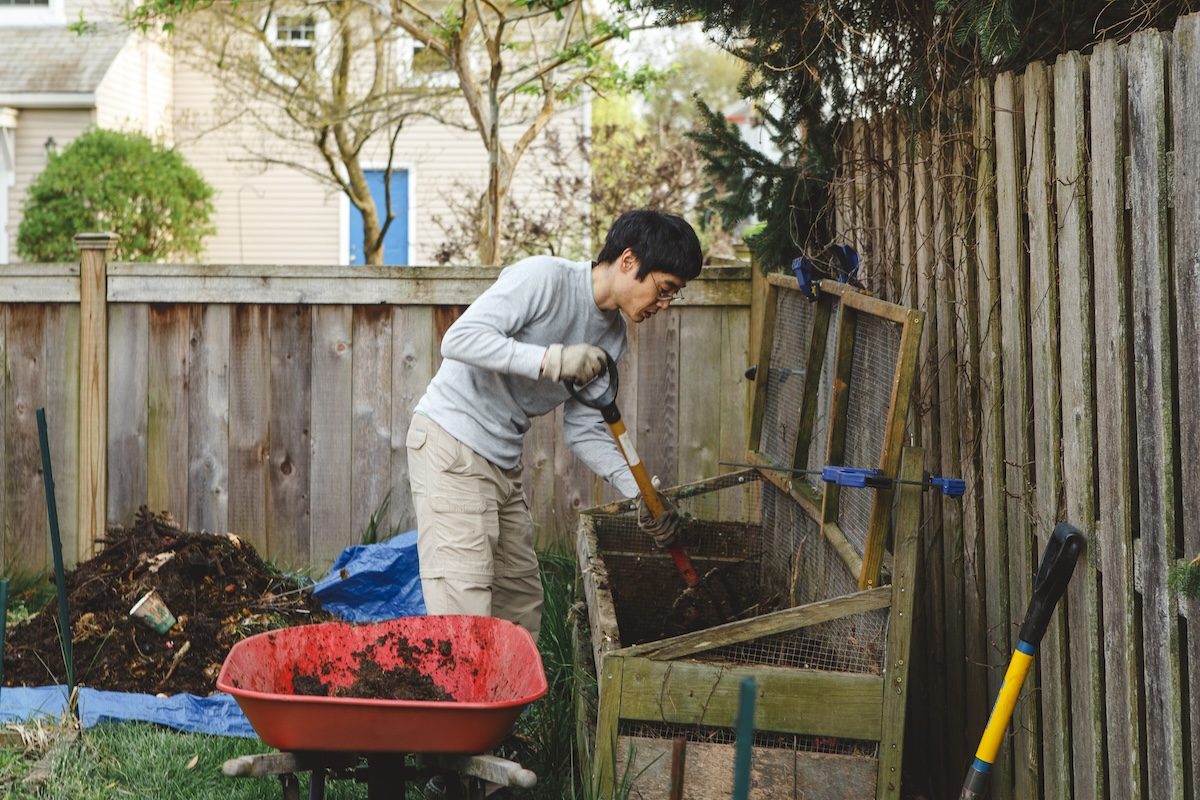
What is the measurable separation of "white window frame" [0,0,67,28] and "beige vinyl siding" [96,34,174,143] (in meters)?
1.05

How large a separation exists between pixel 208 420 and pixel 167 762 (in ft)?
7.16

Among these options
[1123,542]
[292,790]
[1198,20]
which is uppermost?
[1198,20]

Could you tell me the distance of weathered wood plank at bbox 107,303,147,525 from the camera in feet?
17.6

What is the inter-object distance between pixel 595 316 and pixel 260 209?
1247cm

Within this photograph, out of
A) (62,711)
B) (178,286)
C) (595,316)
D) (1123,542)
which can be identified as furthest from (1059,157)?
(178,286)

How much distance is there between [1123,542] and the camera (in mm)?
2266

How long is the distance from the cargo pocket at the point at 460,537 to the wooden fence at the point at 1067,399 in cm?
134

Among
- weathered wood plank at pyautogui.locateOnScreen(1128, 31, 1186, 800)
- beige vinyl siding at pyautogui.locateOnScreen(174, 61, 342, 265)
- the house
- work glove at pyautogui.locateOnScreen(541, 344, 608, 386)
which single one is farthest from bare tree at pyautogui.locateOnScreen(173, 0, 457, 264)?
weathered wood plank at pyautogui.locateOnScreen(1128, 31, 1186, 800)

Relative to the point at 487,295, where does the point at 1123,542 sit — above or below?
below

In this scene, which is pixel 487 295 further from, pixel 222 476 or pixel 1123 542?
pixel 222 476

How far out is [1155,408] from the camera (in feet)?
7.01

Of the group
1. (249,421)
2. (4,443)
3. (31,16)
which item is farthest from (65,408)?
(31,16)

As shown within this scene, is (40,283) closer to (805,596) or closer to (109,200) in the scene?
(805,596)

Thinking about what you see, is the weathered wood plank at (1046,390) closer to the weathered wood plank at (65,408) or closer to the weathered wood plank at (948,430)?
the weathered wood plank at (948,430)
